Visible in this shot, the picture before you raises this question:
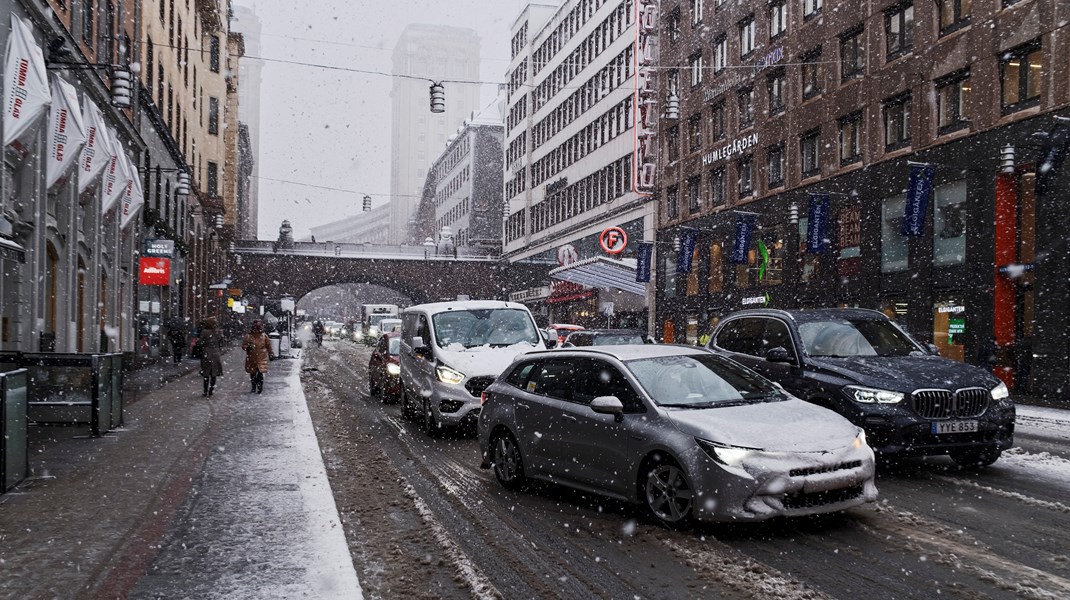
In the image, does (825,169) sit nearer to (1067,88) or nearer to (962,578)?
(1067,88)

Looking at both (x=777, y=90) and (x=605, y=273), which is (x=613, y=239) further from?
(x=777, y=90)

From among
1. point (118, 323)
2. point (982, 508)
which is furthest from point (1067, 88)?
point (118, 323)

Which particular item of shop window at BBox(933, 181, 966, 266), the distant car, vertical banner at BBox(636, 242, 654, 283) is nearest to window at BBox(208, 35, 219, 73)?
vertical banner at BBox(636, 242, 654, 283)

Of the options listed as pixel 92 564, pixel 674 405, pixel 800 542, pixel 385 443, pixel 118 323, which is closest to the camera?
pixel 92 564

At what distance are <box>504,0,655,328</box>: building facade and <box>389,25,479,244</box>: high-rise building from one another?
303ft

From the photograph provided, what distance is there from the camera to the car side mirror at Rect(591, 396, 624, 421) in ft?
23.4

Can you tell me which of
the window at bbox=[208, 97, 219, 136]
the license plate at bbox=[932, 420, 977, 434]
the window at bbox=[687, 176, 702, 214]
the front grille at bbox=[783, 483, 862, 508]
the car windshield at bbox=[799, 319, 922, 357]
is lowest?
the front grille at bbox=[783, 483, 862, 508]

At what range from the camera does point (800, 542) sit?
627 cm

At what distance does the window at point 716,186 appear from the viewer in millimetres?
40875

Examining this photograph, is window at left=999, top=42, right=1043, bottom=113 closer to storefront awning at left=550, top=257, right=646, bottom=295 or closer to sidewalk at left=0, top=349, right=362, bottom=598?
sidewalk at left=0, top=349, right=362, bottom=598

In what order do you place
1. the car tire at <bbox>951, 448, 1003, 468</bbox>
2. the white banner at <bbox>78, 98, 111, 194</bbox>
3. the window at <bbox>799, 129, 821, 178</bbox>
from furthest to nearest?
1. the window at <bbox>799, 129, 821, 178</bbox>
2. the white banner at <bbox>78, 98, 111, 194</bbox>
3. the car tire at <bbox>951, 448, 1003, 468</bbox>

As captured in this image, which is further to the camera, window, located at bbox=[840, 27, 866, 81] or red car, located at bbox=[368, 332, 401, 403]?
window, located at bbox=[840, 27, 866, 81]

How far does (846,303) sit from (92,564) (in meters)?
28.4

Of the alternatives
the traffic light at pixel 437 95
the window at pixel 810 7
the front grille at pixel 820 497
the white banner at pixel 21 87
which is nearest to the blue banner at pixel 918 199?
the window at pixel 810 7
